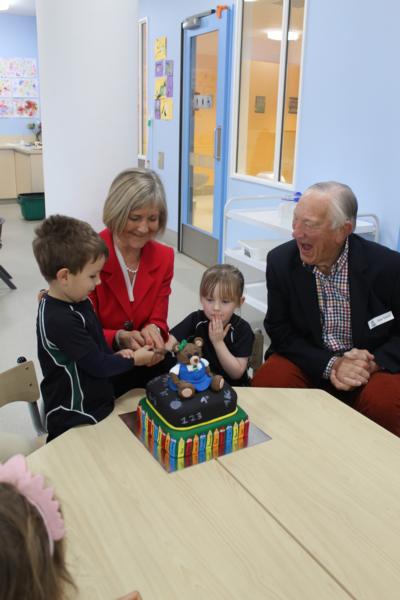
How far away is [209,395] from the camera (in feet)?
4.47

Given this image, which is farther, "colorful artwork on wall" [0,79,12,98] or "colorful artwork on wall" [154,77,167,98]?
"colorful artwork on wall" [0,79,12,98]

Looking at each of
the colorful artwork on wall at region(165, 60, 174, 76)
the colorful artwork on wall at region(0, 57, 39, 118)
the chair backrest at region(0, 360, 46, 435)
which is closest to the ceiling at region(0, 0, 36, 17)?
the colorful artwork on wall at region(0, 57, 39, 118)

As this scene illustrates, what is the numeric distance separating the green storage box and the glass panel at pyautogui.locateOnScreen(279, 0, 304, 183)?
411cm

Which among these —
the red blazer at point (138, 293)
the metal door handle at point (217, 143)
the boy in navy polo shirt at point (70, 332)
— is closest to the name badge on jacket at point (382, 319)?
the red blazer at point (138, 293)

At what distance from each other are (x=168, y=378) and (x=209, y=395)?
0.13m

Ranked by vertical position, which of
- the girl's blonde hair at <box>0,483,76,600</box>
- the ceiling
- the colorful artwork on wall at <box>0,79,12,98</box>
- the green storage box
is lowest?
the green storage box

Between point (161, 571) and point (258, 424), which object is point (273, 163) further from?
point (161, 571)

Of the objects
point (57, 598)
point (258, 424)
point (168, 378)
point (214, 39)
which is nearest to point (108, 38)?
point (168, 378)

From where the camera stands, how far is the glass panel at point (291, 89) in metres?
3.65

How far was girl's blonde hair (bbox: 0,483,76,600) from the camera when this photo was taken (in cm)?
58

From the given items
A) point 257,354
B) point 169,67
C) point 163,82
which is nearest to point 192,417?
point 257,354

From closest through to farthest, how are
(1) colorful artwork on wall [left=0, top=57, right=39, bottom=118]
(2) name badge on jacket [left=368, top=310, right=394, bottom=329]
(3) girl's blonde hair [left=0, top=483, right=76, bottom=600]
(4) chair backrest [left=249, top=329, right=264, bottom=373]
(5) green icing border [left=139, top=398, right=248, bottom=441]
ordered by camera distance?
(3) girl's blonde hair [left=0, top=483, right=76, bottom=600]
(5) green icing border [left=139, top=398, right=248, bottom=441]
(2) name badge on jacket [left=368, top=310, right=394, bottom=329]
(4) chair backrest [left=249, top=329, right=264, bottom=373]
(1) colorful artwork on wall [left=0, top=57, right=39, bottom=118]

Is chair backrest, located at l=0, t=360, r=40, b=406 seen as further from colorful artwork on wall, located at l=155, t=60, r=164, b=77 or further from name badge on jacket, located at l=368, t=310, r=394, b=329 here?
Result: colorful artwork on wall, located at l=155, t=60, r=164, b=77

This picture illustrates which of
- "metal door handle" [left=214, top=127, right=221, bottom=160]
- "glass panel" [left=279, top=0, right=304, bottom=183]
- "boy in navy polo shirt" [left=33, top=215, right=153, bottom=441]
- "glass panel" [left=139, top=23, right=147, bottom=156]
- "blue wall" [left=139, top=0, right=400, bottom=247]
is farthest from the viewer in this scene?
"glass panel" [left=139, top=23, right=147, bottom=156]
